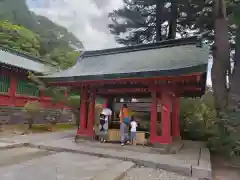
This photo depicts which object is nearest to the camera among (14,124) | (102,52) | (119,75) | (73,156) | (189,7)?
(73,156)

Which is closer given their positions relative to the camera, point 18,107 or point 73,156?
point 73,156

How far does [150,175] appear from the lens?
5.65 meters

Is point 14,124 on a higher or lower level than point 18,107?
lower

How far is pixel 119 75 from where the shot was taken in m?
7.95

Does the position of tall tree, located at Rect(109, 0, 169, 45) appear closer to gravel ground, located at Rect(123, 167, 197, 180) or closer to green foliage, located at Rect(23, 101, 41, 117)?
green foliage, located at Rect(23, 101, 41, 117)

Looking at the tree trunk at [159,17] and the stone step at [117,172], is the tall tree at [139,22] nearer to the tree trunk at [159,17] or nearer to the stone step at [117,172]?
the tree trunk at [159,17]

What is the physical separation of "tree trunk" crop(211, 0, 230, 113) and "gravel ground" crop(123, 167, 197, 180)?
475 cm

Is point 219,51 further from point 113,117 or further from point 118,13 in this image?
point 118,13

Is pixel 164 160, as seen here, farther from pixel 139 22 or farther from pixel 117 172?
pixel 139 22

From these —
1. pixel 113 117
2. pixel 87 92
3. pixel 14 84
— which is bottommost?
pixel 113 117

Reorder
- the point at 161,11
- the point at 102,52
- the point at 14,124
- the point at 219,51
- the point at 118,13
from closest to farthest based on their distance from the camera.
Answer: the point at 219,51
the point at 102,52
the point at 14,124
the point at 161,11
the point at 118,13

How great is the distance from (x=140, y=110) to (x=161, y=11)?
9.24m

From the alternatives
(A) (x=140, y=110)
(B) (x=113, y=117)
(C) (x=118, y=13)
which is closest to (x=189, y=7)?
(C) (x=118, y=13)

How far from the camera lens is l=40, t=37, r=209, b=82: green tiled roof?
7359 mm
